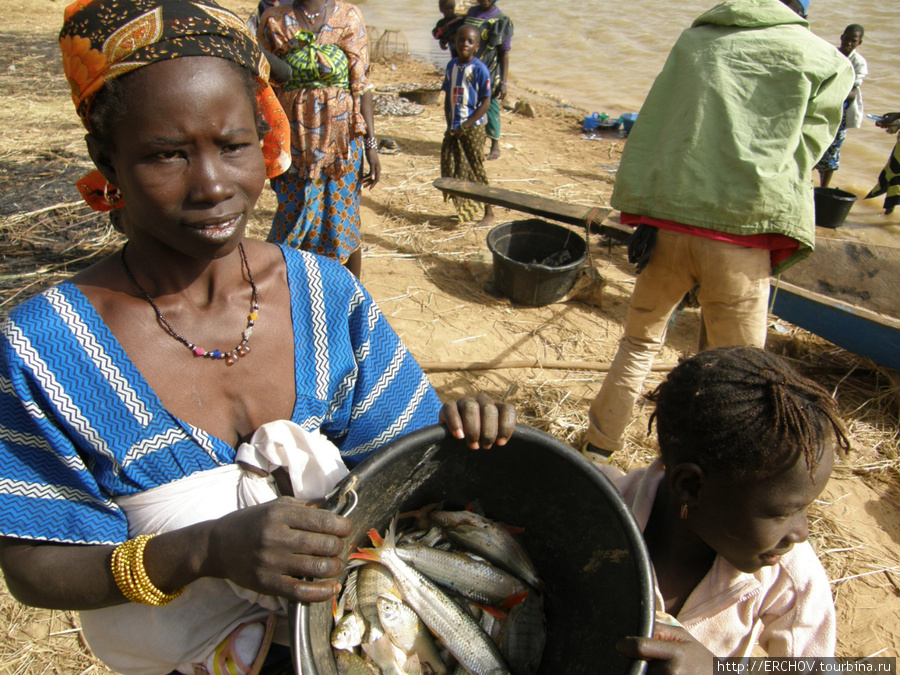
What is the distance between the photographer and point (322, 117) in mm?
4051

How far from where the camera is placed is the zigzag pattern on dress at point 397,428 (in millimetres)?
1557

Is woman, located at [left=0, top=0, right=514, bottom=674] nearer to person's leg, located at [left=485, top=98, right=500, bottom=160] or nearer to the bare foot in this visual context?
the bare foot

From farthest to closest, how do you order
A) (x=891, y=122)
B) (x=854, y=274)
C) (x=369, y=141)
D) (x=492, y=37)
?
(x=492, y=37), (x=891, y=122), (x=854, y=274), (x=369, y=141)

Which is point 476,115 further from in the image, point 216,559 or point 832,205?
point 216,559

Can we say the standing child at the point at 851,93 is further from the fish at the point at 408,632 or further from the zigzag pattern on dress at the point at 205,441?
the zigzag pattern on dress at the point at 205,441

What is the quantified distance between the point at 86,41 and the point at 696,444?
172 centimetres

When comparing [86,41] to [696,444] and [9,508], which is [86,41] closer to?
[9,508]

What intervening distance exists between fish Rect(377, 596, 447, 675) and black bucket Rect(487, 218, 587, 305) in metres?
3.70

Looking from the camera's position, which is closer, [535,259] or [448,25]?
[535,259]

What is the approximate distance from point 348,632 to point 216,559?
1.38 ft

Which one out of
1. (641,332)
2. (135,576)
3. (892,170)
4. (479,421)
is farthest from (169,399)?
(892,170)

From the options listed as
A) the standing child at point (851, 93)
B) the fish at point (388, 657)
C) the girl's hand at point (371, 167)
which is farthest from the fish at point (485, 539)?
the standing child at point (851, 93)

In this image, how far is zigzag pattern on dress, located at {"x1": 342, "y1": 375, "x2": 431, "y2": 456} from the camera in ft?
5.11

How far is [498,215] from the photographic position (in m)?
7.25
